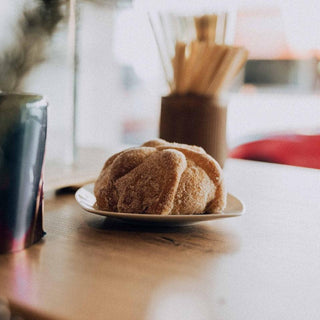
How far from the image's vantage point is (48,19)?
1.07 metres

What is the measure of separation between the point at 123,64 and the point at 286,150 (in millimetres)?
3056

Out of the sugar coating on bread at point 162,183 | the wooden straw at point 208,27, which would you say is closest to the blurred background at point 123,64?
the wooden straw at point 208,27

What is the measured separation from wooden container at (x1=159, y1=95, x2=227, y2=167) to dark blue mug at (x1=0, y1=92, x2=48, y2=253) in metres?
0.55

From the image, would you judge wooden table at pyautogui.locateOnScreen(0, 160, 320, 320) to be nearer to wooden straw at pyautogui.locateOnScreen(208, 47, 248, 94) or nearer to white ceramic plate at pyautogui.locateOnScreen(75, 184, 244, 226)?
white ceramic plate at pyautogui.locateOnScreen(75, 184, 244, 226)

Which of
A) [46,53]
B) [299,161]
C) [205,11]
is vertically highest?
[205,11]

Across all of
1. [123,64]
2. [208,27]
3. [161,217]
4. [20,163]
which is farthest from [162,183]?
[123,64]

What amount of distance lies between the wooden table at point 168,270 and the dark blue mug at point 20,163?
0.09 ft

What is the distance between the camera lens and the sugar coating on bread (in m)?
0.56

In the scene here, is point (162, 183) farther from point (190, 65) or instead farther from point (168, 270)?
point (190, 65)

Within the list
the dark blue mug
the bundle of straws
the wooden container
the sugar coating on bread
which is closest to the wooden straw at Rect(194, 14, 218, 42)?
the bundle of straws

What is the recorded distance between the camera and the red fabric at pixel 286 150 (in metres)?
1.55

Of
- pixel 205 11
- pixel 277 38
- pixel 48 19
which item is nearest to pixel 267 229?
pixel 205 11

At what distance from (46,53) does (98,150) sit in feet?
1.19

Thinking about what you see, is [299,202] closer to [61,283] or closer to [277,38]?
[61,283]
